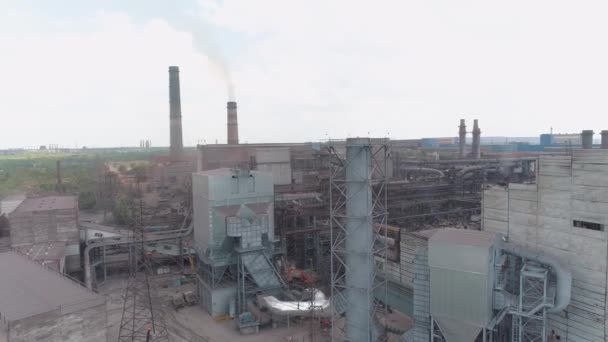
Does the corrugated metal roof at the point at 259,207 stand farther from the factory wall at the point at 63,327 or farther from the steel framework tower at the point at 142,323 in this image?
the factory wall at the point at 63,327

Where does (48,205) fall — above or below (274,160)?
below

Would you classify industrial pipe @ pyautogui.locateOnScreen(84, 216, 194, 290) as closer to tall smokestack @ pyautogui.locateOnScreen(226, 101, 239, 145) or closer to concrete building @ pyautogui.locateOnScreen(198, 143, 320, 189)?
concrete building @ pyautogui.locateOnScreen(198, 143, 320, 189)

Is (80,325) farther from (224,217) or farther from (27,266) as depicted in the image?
(224,217)

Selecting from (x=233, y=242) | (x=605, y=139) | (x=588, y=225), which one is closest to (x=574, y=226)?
(x=588, y=225)

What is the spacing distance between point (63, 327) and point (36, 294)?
217cm

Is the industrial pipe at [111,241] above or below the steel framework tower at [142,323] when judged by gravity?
above

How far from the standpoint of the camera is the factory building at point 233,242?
20.0m

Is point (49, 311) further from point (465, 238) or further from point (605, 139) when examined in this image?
point (605, 139)

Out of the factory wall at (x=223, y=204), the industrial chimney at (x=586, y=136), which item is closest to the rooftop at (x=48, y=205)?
the factory wall at (x=223, y=204)

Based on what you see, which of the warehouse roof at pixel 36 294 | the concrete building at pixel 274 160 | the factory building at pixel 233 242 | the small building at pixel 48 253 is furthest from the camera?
the concrete building at pixel 274 160

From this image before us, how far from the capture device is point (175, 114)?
173ft

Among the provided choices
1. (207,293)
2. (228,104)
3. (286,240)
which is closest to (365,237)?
(207,293)

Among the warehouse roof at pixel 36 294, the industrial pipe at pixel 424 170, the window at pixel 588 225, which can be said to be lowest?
the warehouse roof at pixel 36 294

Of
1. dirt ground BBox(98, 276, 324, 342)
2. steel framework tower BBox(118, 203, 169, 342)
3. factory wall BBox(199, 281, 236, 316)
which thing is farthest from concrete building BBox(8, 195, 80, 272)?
factory wall BBox(199, 281, 236, 316)
